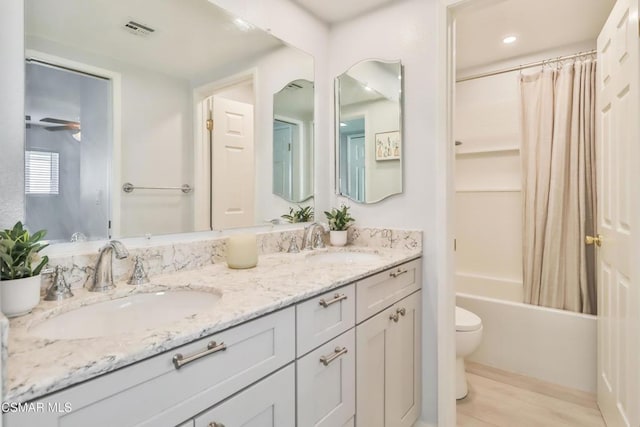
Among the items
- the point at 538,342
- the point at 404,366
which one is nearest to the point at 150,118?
the point at 404,366

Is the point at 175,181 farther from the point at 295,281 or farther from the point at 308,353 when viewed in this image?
the point at 308,353

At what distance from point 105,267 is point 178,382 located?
1.77ft

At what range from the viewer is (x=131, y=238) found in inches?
47.4

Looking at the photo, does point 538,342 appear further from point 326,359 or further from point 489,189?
point 326,359

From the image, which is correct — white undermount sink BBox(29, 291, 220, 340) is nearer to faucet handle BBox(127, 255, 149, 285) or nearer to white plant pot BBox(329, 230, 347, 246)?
faucet handle BBox(127, 255, 149, 285)

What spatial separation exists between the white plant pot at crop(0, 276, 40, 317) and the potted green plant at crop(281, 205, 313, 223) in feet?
Answer: 3.78

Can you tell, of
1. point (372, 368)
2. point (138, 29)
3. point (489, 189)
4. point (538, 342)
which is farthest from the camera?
point (489, 189)

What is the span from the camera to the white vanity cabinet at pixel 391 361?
1303 millimetres

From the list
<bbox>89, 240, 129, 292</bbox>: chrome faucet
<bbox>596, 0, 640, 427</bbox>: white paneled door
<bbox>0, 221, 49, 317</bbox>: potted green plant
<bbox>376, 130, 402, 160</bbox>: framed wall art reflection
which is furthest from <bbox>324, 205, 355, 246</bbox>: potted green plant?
<bbox>0, 221, 49, 317</bbox>: potted green plant

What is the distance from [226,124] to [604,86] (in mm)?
1843

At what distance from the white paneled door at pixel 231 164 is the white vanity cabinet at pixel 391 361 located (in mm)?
694

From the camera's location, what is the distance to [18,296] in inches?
31.1

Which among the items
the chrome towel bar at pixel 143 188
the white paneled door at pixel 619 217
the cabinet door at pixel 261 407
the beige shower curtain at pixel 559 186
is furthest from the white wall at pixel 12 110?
the beige shower curtain at pixel 559 186

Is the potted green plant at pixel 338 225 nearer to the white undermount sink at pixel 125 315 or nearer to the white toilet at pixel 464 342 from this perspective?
the white toilet at pixel 464 342
